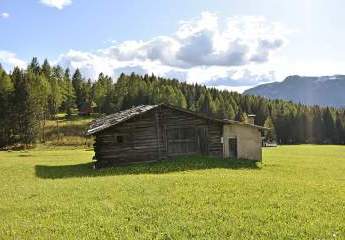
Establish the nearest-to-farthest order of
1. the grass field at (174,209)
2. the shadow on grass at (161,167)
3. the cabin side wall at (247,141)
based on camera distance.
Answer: the grass field at (174,209) → the shadow on grass at (161,167) → the cabin side wall at (247,141)

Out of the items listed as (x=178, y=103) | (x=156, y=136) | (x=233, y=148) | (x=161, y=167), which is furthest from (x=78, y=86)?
(x=161, y=167)

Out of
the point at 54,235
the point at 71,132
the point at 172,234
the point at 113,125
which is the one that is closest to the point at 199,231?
the point at 172,234

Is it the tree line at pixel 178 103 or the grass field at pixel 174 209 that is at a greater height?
the tree line at pixel 178 103

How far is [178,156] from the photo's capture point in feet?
136

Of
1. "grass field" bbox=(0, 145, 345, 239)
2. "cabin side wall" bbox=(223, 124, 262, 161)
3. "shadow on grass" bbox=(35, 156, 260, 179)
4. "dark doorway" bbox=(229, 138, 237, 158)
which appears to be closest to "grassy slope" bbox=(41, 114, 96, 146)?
"dark doorway" bbox=(229, 138, 237, 158)

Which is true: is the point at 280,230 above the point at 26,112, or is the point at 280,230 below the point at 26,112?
below

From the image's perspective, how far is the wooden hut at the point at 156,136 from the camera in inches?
1587

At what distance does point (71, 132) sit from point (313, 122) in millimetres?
75855

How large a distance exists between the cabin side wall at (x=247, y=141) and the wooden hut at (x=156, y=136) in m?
1.58

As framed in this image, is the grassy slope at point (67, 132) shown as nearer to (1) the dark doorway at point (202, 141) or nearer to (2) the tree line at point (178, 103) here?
(2) the tree line at point (178, 103)

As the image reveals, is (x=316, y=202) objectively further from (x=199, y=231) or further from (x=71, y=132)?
(x=71, y=132)

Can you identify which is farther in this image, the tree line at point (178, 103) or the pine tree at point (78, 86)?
the pine tree at point (78, 86)

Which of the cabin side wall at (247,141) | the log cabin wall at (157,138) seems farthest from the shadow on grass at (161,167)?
the cabin side wall at (247,141)

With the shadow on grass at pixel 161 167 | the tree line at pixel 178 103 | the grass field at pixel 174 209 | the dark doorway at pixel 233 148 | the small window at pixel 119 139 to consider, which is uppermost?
the tree line at pixel 178 103
